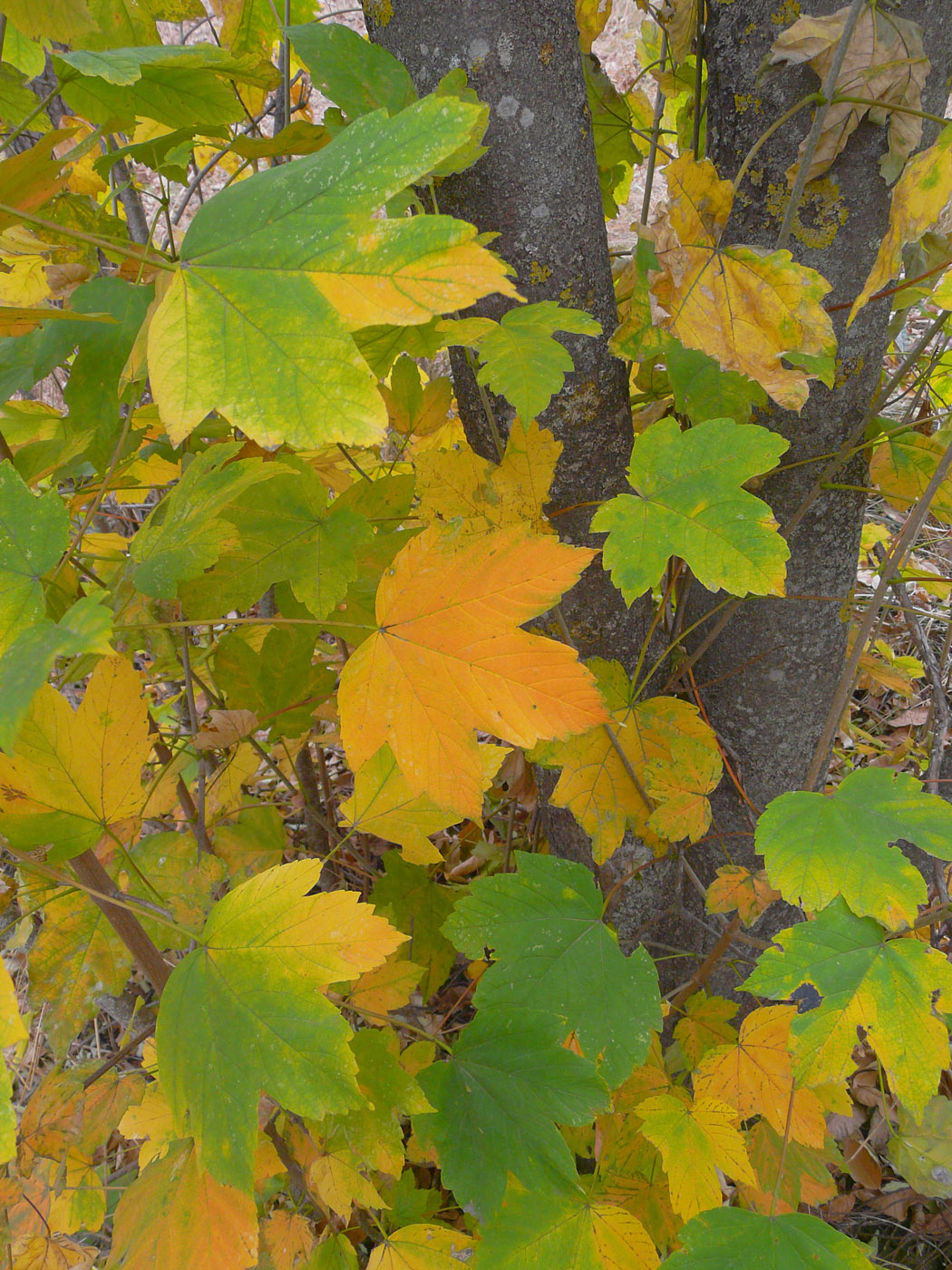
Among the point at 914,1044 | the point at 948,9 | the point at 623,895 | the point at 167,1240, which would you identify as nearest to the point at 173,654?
the point at 167,1240

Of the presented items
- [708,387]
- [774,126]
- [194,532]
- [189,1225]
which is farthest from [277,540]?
[774,126]

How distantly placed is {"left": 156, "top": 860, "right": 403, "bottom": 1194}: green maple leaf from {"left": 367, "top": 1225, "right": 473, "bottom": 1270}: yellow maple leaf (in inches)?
16.3

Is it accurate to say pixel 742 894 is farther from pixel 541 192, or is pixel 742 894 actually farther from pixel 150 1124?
pixel 541 192

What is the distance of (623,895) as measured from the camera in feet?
4.09

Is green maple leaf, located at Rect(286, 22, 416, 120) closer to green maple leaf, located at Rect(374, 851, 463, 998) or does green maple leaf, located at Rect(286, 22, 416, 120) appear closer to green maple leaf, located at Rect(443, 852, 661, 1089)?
green maple leaf, located at Rect(443, 852, 661, 1089)

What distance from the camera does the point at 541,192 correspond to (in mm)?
870

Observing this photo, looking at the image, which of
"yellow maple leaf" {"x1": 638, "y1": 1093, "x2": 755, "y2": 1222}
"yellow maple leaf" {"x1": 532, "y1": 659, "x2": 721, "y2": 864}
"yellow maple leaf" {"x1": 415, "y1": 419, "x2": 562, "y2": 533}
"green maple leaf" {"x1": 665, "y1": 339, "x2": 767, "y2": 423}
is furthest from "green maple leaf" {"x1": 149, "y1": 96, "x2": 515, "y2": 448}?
"yellow maple leaf" {"x1": 638, "y1": 1093, "x2": 755, "y2": 1222}

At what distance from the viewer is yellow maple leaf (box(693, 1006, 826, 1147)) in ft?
2.98

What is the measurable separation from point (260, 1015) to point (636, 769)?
24.8 inches

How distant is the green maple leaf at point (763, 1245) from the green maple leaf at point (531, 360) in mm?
859

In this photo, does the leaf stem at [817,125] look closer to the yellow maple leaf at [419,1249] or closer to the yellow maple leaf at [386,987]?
the yellow maple leaf at [386,987]

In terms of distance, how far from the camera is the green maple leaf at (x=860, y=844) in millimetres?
717

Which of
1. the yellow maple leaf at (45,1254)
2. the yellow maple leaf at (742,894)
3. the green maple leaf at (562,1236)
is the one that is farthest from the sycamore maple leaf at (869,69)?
the yellow maple leaf at (45,1254)

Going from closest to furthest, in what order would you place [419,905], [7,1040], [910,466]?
1. [7,1040]
2. [910,466]
3. [419,905]
